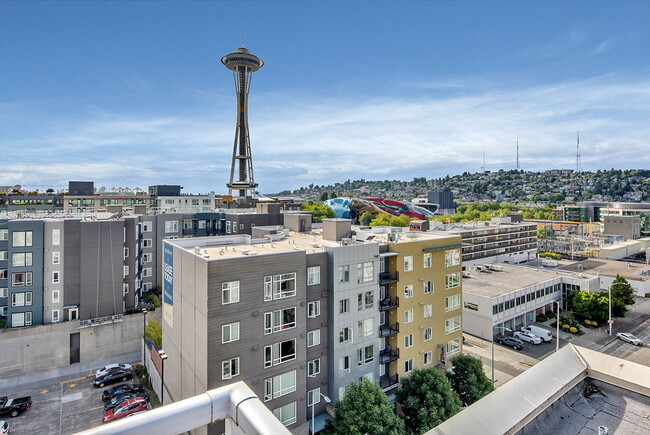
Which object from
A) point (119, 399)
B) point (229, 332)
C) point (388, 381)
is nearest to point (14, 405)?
point (119, 399)

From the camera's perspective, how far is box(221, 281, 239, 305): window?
76.3 feet

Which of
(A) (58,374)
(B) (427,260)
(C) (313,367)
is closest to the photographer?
(C) (313,367)

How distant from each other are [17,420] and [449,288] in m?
44.1

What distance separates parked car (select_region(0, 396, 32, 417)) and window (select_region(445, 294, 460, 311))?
142 feet

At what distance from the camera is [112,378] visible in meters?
40.2

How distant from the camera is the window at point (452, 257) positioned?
119 ft

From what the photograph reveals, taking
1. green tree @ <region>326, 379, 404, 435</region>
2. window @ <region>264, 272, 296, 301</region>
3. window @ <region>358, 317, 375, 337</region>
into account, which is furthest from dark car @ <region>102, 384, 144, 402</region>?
window @ <region>358, 317, 375, 337</region>

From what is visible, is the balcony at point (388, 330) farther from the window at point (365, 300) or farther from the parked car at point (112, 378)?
the parked car at point (112, 378)

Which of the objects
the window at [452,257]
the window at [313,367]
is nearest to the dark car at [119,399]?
the window at [313,367]

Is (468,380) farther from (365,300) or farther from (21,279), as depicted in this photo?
(21,279)

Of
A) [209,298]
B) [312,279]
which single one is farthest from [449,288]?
[209,298]

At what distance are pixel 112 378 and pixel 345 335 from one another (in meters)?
29.4

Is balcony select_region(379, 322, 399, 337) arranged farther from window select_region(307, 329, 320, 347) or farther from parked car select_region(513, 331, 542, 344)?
parked car select_region(513, 331, 542, 344)

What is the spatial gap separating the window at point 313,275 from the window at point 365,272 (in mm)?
3828
